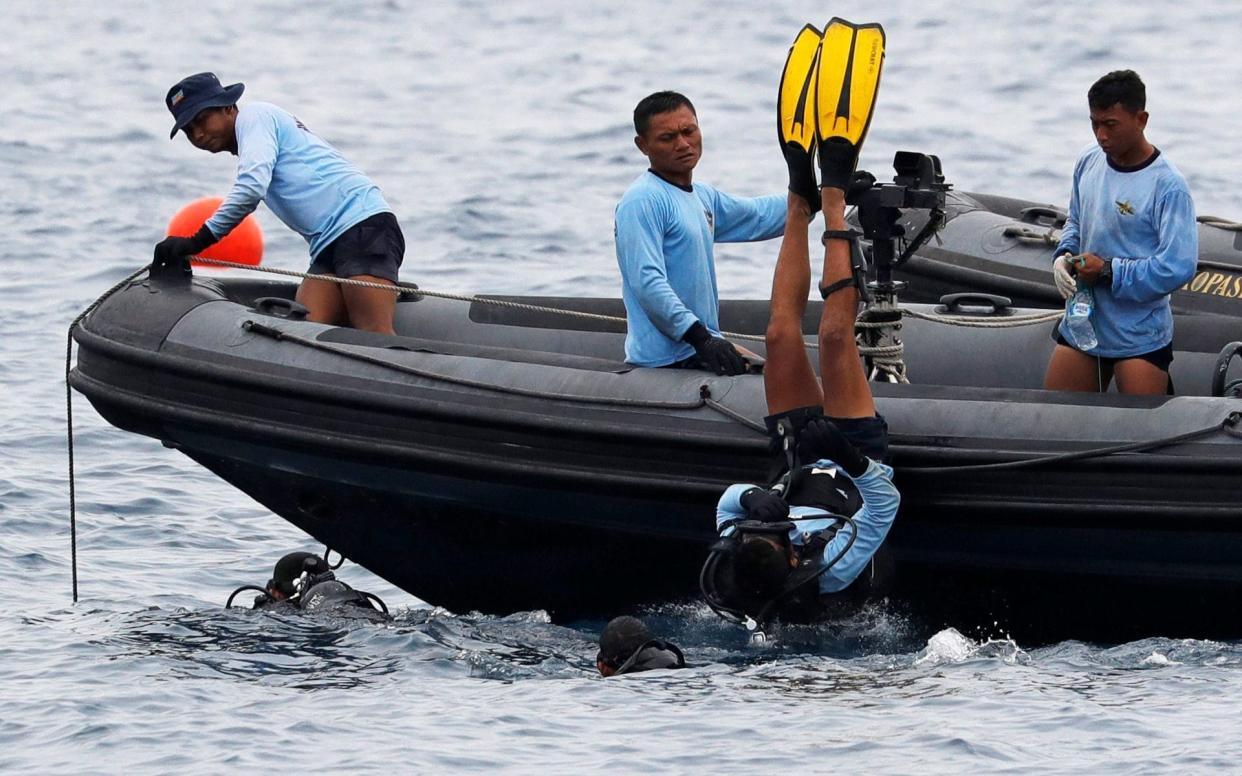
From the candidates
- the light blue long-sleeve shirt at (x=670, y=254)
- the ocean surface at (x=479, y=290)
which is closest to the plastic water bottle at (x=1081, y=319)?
the ocean surface at (x=479, y=290)

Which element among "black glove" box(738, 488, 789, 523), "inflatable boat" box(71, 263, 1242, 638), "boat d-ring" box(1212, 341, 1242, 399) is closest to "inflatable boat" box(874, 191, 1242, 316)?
"inflatable boat" box(71, 263, 1242, 638)

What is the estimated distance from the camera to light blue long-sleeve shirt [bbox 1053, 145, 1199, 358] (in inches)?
264

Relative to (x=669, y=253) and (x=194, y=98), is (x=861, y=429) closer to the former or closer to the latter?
(x=669, y=253)

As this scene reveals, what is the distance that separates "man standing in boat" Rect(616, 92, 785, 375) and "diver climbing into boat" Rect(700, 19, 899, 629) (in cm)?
43

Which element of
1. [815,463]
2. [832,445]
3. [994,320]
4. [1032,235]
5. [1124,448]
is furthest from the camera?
[1032,235]

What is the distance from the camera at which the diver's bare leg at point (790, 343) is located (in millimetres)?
6703

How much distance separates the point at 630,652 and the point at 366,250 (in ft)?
7.25

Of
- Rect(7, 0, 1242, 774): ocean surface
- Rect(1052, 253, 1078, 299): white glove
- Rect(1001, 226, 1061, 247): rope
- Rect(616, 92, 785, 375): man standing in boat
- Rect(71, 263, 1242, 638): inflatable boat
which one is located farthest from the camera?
Rect(1001, 226, 1061, 247): rope

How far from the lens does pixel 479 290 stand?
13938 millimetres

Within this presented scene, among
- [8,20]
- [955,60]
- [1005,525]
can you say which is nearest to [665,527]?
[1005,525]

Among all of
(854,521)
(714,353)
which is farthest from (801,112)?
(854,521)

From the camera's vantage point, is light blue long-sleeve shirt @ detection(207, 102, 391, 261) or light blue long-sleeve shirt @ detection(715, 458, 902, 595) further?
light blue long-sleeve shirt @ detection(207, 102, 391, 261)

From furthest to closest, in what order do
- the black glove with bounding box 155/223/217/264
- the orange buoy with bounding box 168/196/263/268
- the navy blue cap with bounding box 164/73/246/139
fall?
1. the orange buoy with bounding box 168/196/263/268
2. the black glove with bounding box 155/223/217/264
3. the navy blue cap with bounding box 164/73/246/139

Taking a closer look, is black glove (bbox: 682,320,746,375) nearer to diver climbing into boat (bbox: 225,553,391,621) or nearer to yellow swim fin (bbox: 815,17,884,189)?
yellow swim fin (bbox: 815,17,884,189)
